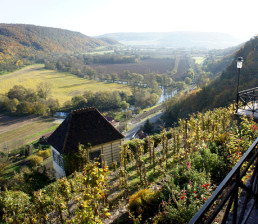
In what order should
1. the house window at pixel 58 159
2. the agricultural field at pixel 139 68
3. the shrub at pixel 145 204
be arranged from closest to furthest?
the shrub at pixel 145 204 → the house window at pixel 58 159 → the agricultural field at pixel 139 68

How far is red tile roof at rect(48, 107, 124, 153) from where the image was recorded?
1206 cm

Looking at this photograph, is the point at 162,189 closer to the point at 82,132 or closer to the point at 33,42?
the point at 82,132

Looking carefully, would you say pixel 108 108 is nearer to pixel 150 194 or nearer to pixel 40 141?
pixel 40 141

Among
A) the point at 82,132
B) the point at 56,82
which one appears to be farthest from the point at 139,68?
the point at 82,132

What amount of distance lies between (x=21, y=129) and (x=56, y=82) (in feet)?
135

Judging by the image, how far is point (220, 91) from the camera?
38281mm

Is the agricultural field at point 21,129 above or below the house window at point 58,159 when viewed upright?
below

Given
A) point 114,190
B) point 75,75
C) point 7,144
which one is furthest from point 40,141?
point 75,75

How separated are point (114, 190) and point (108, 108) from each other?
153ft

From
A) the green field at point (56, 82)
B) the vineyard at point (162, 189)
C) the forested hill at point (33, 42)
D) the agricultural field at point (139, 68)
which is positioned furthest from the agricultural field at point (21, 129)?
the forested hill at point (33, 42)

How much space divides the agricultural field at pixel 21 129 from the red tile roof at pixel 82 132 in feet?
82.0

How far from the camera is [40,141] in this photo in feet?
115

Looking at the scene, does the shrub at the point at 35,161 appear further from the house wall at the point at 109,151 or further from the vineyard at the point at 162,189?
the vineyard at the point at 162,189

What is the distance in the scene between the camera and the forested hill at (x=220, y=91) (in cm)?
3525
